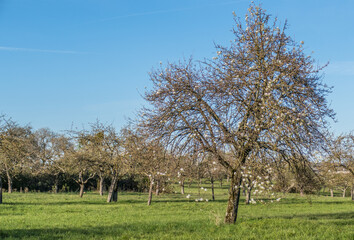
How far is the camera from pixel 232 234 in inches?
607

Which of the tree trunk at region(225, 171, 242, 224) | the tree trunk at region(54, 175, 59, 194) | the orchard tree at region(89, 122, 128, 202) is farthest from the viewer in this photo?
the tree trunk at region(54, 175, 59, 194)

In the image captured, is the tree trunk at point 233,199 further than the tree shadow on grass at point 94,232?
Yes

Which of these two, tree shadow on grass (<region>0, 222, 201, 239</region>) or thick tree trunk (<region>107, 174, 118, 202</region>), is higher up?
thick tree trunk (<region>107, 174, 118, 202</region>)

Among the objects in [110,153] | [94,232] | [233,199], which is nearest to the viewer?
[94,232]

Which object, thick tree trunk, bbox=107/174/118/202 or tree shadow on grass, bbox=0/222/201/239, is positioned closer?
tree shadow on grass, bbox=0/222/201/239

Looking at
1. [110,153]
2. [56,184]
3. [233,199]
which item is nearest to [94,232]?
[233,199]

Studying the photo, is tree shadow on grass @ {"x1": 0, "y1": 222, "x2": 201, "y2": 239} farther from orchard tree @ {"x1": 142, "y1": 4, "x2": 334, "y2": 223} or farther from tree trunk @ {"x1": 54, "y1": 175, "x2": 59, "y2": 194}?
tree trunk @ {"x1": 54, "y1": 175, "x2": 59, "y2": 194}

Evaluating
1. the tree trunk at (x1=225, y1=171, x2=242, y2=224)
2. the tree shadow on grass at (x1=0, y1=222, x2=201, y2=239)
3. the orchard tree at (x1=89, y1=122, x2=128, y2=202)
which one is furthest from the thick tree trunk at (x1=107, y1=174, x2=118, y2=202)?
the tree trunk at (x1=225, y1=171, x2=242, y2=224)

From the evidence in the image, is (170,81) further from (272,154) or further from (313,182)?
(313,182)

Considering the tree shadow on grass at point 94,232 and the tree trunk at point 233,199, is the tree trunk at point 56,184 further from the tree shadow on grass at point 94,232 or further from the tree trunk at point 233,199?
the tree trunk at point 233,199

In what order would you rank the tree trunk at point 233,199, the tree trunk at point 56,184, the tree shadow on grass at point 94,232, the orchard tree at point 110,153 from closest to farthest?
the tree shadow on grass at point 94,232, the tree trunk at point 233,199, the orchard tree at point 110,153, the tree trunk at point 56,184

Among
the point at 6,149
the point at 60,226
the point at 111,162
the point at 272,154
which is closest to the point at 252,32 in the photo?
the point at 272,154

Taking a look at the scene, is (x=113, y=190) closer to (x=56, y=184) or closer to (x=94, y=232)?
(x=94, y=232)

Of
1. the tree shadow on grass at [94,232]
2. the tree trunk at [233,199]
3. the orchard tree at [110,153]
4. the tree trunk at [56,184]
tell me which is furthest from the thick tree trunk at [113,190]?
the tree trunk at [56,184]
